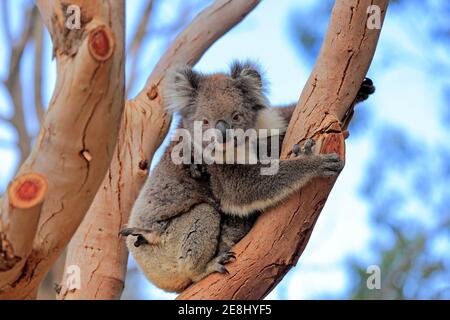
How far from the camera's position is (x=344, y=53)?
4512 mm

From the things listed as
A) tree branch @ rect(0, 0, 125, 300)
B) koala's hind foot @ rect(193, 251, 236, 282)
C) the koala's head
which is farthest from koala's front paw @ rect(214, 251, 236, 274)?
tree branch @ rect(0, 0, 125, 300)

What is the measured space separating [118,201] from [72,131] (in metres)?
2.78

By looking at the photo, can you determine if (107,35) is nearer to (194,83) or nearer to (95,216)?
(194,83)

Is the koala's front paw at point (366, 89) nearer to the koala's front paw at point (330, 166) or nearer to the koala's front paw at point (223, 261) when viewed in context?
the koala's front paw at point (330, 166)

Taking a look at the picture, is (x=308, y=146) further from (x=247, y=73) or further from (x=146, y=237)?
(x=146, y=237)

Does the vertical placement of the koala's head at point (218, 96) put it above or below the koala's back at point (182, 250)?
above

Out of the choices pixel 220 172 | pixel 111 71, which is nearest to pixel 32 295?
pixel 111 71

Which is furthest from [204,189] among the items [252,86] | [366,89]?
[366,89]

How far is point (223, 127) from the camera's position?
504 cm

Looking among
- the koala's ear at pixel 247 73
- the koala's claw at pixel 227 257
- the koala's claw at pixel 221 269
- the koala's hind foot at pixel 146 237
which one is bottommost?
the koala's claw at pixel 221 269

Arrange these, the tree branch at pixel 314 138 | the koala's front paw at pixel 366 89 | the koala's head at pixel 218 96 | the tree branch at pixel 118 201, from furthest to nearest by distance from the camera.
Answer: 1. the tree branch at pixel 118 201
2. the koala's head at pixel 218 96
3. the koala's front paw at pixel 366 89
4. the tree branch at pixel 314 138

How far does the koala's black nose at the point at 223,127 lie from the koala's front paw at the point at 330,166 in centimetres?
84

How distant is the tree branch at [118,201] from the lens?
567 centimetres

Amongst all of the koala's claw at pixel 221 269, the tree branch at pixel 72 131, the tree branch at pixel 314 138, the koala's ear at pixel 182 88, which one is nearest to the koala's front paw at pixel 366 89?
the tree branch at pixel 314 138
